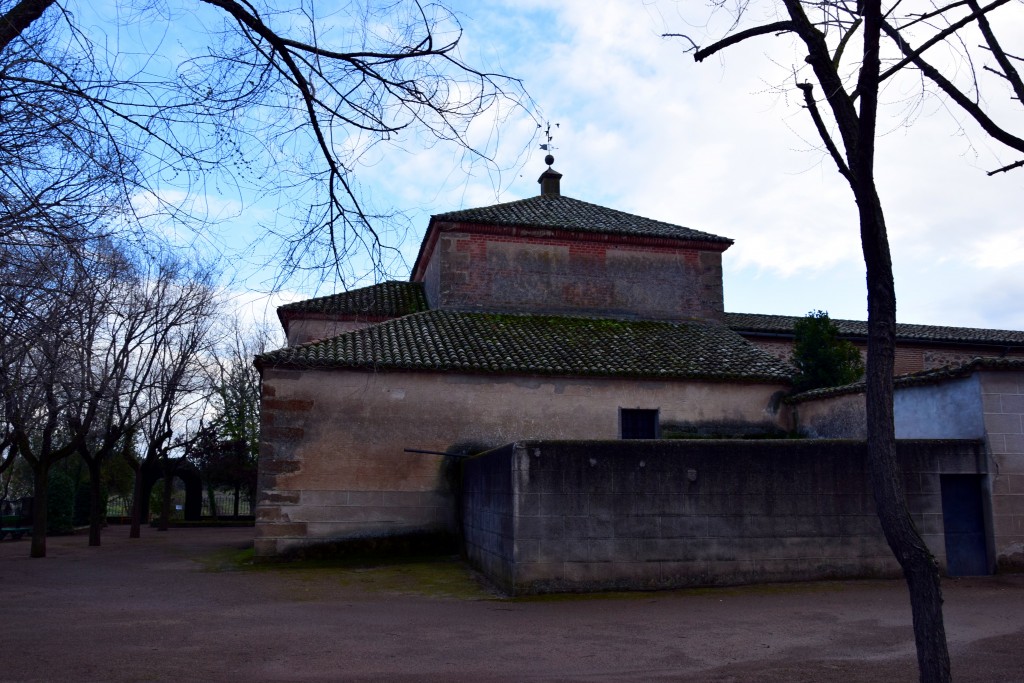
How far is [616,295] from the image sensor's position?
22.2m

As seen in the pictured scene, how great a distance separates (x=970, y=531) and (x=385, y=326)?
40.6 feet

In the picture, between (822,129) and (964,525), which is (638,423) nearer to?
(964,525)

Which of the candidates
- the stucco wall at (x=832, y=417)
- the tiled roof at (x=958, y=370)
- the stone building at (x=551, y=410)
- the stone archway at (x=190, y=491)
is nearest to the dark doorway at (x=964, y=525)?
the stone building at (x=551, y=410)

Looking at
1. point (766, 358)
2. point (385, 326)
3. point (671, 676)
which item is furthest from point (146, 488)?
point (671, 676)

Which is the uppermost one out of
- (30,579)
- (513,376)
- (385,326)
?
(385,326)

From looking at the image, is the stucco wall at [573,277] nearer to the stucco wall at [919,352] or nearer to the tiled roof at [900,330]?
the tiled roof at [900,330]

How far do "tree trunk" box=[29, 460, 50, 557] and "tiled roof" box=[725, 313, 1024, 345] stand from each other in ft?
61.4

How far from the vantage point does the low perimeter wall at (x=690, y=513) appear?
38.0 feet

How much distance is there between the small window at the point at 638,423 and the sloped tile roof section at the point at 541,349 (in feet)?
2.69

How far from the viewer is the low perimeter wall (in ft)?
38.0

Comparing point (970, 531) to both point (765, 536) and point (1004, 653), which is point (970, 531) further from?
point (1004, 653)

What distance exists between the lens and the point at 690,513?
11969mm

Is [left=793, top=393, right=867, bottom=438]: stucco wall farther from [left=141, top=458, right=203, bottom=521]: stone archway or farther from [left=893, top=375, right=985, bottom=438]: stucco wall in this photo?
[left=141, top=458, right=203, bottom=521]: stone archway

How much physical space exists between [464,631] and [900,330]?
75.6ft
